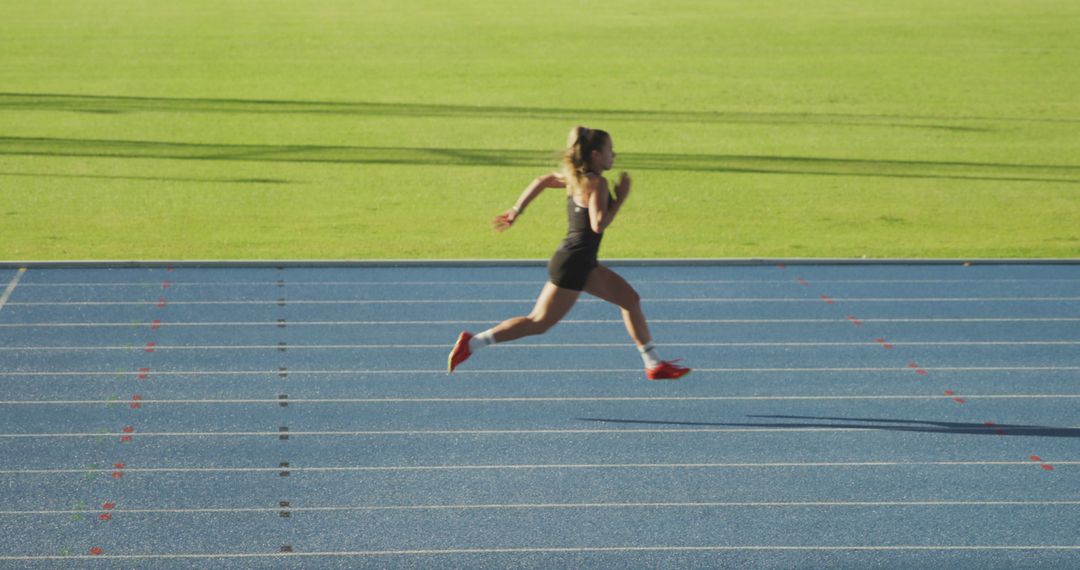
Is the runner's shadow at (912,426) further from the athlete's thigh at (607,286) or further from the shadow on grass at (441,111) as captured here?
the shadow on grass at (441,111)

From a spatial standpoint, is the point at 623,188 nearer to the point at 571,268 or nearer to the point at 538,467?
the point at 571,268

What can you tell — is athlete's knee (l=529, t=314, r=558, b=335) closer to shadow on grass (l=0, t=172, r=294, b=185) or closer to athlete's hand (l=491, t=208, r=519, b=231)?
athlete's hand (l=491, t=208, r=519, b=231)

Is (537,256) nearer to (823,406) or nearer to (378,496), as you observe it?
(823,406)

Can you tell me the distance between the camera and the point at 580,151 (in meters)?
7.93

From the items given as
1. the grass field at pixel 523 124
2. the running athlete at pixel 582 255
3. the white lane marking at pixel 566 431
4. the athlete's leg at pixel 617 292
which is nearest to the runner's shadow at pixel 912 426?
the white lane marking at pixel 566 431

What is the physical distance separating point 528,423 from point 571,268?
1.06m

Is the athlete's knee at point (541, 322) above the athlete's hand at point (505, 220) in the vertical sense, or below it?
below

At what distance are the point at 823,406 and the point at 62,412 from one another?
463cm

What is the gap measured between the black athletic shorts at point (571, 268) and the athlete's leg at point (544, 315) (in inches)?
1.8

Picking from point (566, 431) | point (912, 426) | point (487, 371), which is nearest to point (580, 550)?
point (566, 431)

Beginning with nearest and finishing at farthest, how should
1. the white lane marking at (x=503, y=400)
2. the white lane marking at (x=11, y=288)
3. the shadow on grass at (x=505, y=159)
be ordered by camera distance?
the white lane marking at (x=503, y=400)
the white lane marking at (x=11, y=288)
the shadow on grass at (x=505, y=159)

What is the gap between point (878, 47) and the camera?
27.2 meters

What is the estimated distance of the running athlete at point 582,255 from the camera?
7.93 meters

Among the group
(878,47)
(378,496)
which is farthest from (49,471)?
(878,47)
